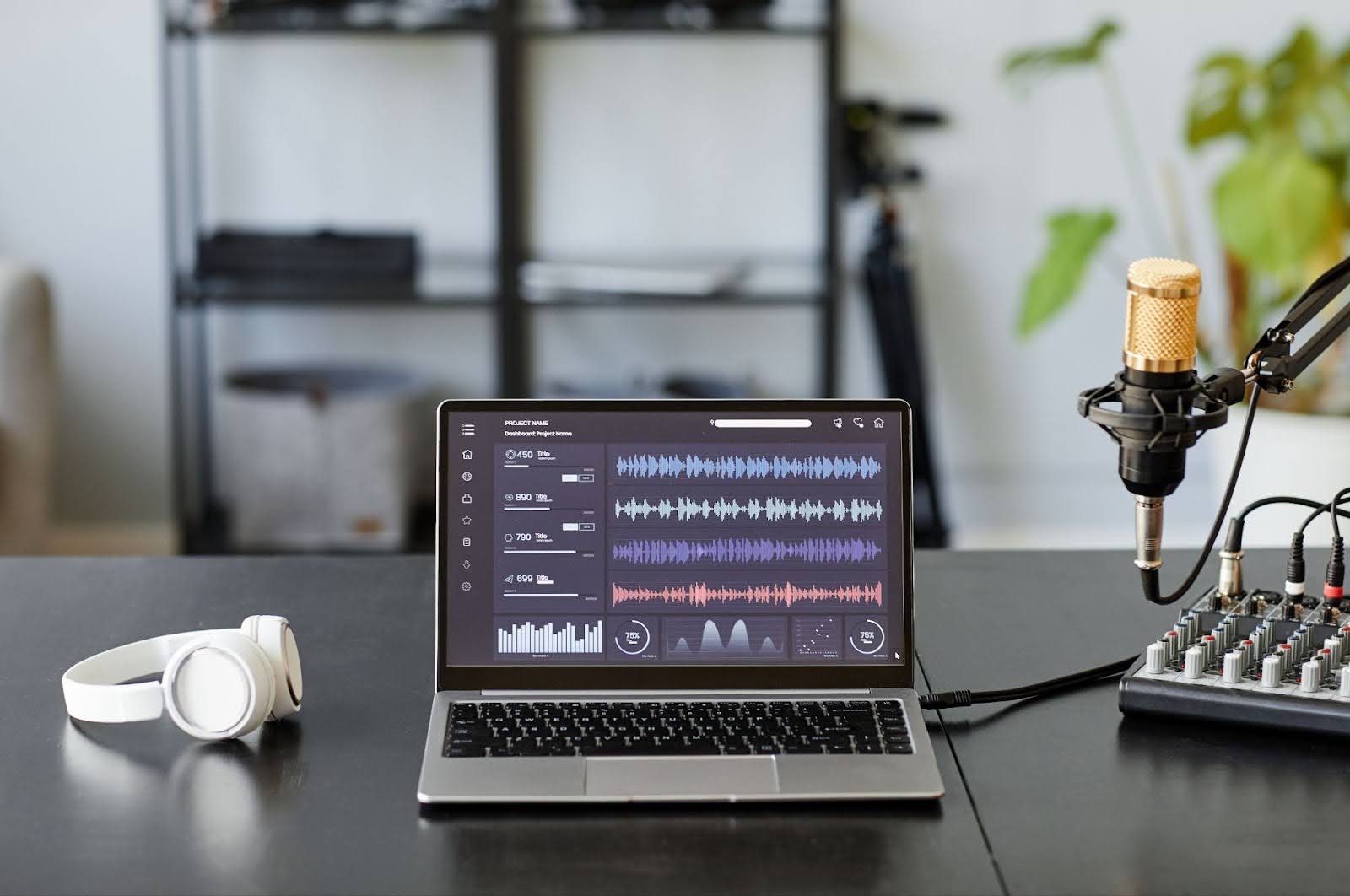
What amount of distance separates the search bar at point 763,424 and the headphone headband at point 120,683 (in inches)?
16.5

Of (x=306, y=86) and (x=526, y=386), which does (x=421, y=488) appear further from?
(x=306, y=86)

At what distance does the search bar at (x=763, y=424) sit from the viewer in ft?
4.21

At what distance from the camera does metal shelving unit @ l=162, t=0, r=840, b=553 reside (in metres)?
3.33

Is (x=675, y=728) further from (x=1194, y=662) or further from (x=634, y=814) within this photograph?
(x=1194, y=662)

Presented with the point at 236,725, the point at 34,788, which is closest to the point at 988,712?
the point at 236,725

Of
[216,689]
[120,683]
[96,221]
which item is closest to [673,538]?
[216,689]

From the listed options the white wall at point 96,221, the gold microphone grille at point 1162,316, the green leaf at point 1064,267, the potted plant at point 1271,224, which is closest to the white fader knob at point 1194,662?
the gold microphone grille at point 1162,316

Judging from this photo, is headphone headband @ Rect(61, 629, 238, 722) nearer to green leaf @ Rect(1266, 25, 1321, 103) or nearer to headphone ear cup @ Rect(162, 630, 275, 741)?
headphone ear cup @ Rect(162, 630, 275, 741)

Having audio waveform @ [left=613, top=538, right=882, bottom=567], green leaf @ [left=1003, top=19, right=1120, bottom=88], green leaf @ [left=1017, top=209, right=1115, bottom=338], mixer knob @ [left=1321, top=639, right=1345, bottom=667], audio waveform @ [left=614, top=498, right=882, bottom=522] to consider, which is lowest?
mixer knob @ [left=1321, top=639, right=1345, bottom=667]

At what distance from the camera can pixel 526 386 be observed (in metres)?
3.63

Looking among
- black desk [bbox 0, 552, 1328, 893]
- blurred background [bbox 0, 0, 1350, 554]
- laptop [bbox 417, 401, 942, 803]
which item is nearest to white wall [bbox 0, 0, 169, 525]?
blurred background [bbox 0, 0, 1350, 554]

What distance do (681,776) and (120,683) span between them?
514mm

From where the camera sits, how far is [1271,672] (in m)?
1.20

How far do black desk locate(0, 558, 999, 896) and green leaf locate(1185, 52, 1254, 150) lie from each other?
2.24 meters
